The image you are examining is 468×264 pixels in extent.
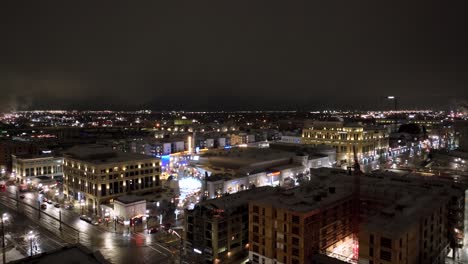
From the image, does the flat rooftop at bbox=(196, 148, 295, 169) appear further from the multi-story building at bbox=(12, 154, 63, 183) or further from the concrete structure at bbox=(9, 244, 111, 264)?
the concrete structure at bbox=(9, 244, 111, 264)

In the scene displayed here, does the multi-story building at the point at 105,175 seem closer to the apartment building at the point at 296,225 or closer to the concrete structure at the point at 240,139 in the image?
the apartment building at the point at 296,225

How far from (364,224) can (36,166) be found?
40.6 meters

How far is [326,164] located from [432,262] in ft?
99.9

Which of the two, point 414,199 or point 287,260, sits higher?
point 414,199

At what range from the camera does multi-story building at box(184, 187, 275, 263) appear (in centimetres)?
2258

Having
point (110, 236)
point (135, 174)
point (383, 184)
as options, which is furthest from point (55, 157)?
point (383, 184)

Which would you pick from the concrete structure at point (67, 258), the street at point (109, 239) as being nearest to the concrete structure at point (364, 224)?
the street at point (109, 239)

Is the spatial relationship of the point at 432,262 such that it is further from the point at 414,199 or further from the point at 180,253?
the point at 180,253

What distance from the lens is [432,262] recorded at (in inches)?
810

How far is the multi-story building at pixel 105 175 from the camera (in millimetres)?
33438

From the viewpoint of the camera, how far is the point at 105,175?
33625 mm

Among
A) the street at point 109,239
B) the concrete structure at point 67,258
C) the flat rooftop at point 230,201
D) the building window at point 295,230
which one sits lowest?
the street at point 109,239

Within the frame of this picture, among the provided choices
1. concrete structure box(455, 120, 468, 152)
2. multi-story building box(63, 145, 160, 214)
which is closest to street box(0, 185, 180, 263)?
multi-story building box(63, 145, 160, 214)

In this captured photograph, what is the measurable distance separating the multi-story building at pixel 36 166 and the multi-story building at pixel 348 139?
39.0 m
